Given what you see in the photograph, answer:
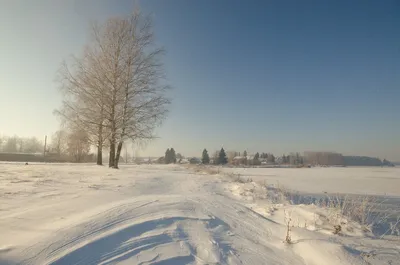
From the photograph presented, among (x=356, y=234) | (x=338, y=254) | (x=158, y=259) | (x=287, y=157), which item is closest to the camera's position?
(x=158, y=259)

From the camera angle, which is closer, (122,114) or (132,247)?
(132,247)

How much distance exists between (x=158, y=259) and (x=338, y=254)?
5.76 feet

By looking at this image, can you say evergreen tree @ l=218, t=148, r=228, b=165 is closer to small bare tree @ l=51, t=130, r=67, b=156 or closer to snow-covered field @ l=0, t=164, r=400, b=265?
small bare tree @ l=51, t=130, r=67, b=156

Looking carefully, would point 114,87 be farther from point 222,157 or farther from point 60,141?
point 222,157

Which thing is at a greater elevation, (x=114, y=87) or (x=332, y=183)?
Answer: (x=114, y=87)

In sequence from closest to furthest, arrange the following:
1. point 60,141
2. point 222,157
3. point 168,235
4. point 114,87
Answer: point 168,235
point 114,87
point 60,141
point 222,157

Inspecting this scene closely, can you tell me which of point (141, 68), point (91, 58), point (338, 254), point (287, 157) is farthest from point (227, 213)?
point (287, 157)

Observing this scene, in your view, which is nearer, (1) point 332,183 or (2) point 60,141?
(1) point 332,183

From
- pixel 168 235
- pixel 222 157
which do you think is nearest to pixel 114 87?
pixel 168 235

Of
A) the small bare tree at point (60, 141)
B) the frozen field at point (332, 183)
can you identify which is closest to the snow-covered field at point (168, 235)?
the frozen field at point (332, 183)

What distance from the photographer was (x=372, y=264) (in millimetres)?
2352

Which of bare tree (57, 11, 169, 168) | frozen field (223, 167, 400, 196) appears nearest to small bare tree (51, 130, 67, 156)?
bare tree (57, 11, 169, 168)

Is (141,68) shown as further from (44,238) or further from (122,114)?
(44,238)

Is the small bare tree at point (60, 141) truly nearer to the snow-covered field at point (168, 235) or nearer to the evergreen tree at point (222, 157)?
the snow-covered field at point (168, 235)
